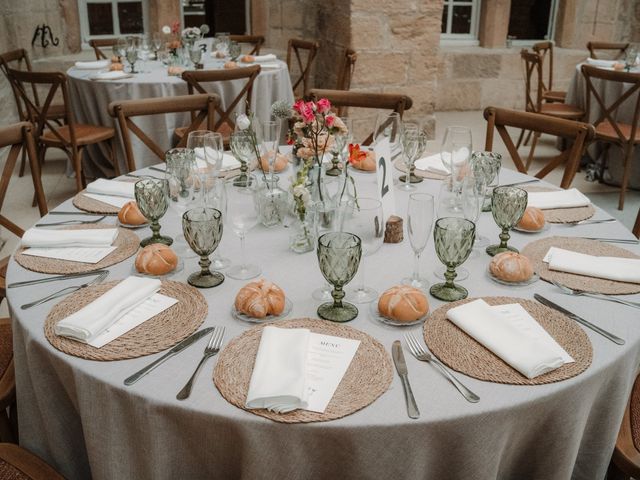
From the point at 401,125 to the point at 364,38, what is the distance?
3.09m

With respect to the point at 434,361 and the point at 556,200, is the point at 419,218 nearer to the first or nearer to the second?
the point at 434,361

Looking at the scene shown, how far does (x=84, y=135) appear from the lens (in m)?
3.84

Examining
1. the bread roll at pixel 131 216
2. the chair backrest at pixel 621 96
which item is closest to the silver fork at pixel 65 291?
the bread roll at pixel 131 216

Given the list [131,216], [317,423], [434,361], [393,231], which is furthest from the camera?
[131,216]

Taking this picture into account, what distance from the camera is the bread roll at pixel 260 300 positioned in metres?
1.16

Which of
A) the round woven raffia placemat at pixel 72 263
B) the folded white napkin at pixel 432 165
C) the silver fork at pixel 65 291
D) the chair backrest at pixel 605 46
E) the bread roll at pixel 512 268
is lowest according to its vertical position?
the silver fork at pixel 65 291

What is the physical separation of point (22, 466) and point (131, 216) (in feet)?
2.12

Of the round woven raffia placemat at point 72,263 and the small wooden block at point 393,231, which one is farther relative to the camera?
the small wooden block at point 393,231

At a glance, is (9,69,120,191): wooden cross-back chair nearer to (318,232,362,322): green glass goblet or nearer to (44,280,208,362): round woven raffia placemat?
(44,280,208,362): round woven raffia placemat

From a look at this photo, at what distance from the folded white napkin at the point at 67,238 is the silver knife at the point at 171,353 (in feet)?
1.63

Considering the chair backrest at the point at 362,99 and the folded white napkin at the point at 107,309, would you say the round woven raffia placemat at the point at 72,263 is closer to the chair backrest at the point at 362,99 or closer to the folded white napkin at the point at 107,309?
the folded white napkin at the point at 107,309

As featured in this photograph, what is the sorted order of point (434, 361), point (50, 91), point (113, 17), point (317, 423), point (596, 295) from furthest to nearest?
1. point (113, 17)
2. point (50, 91)
3. point (596, 295)
4. point (434, 361)
5. point (317, 423)

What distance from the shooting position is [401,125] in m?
1.95

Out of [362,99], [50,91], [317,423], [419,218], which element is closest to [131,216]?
[419,218]
